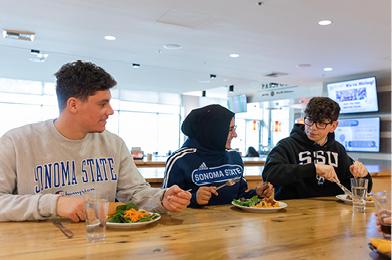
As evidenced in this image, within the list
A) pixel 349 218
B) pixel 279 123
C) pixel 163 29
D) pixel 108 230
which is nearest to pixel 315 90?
pixel 279 123

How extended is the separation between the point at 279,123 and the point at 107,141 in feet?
39.4

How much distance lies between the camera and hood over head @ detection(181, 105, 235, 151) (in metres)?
1.96

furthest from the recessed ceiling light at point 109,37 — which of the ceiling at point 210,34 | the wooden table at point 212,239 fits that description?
the wooden table at point 212,239

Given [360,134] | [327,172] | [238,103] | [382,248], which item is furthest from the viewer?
[238,103]

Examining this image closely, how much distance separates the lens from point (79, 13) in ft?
13.3

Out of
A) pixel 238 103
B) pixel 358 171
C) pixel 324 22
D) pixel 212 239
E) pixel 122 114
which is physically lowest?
pixel 212 239

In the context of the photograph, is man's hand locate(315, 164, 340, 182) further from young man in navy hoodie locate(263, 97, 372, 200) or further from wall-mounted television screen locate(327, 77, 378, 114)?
wall-mounted television screen locate(327, 77, 378, 114)

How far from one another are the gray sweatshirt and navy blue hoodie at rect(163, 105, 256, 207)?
23 cm

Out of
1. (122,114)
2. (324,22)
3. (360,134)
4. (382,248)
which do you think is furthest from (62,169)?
(122,114)

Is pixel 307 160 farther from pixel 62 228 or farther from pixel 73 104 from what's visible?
pixel 62 228

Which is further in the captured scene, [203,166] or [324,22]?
[324,22]

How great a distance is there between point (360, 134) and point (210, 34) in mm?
4259

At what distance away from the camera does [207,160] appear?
1948 millimetres

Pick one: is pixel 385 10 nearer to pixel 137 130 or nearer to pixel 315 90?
pixel 315 90
